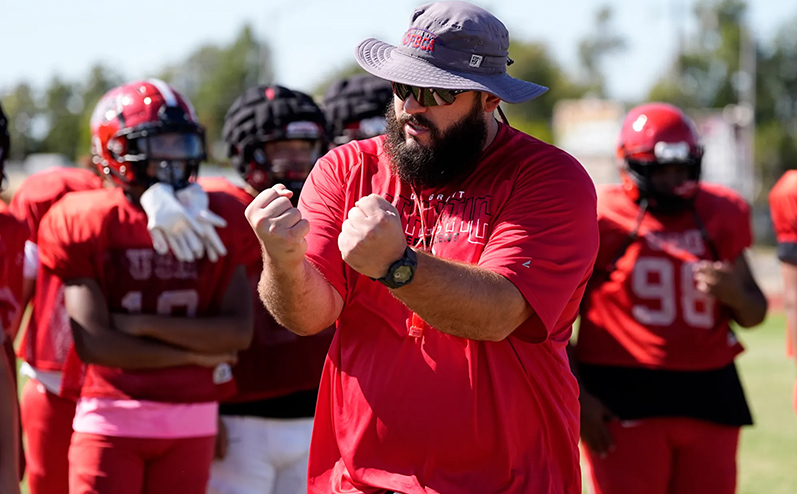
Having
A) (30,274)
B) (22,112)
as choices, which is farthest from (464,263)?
(22,112)

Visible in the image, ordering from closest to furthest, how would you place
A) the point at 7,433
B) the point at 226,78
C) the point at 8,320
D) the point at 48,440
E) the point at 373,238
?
the point at 373,238
the point at 7,433
the point at 8,320
the point at 48,440
the point at 226,78

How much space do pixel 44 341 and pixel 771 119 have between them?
7812 cm

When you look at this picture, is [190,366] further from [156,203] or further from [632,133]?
[632,133]

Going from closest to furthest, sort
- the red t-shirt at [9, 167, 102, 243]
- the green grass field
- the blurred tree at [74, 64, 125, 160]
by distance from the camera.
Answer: the red t-shirt at [9, 167, 102, 243]
the green grass field
the blurred tree at [74, 64, 125, 160]

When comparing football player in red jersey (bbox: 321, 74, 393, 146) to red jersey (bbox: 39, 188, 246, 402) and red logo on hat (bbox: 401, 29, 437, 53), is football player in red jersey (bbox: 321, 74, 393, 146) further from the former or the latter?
red logo on hat (bbox: 401, 29, 437, 53)

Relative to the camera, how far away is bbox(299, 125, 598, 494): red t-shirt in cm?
330

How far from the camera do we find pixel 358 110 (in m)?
6.43

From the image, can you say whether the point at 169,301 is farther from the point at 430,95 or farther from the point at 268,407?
the point at 430,95

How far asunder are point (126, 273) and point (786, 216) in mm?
3496

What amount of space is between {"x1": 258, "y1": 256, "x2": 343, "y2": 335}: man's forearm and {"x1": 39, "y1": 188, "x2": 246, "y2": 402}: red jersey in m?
1.58

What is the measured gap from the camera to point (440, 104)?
3400 millimetres

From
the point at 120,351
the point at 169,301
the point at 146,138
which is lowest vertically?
the point at 120,351

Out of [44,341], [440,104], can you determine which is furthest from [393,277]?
[44,341]

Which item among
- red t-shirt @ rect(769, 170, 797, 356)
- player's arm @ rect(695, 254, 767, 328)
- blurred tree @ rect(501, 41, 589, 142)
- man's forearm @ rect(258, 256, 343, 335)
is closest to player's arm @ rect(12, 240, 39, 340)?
man's forearm @ rect(258, 256, 343, 335)
